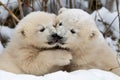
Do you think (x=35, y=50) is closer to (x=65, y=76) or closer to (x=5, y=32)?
(x=65, y=76)

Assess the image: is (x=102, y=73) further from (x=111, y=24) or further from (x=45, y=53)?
(x=111, y=24)

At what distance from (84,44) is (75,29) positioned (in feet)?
0.75

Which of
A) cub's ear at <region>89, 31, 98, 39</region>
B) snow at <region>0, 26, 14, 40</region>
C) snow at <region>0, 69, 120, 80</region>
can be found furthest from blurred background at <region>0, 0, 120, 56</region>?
snow at <region>0, 69, 120, 80</region>

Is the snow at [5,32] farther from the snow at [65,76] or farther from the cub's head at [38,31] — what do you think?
the snow at [65,76]

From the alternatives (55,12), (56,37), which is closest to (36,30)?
(56,37)

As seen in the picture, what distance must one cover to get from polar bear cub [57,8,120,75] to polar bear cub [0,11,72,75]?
127 mm

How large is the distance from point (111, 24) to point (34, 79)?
118 inches

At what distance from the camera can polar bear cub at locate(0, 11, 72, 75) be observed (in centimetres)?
492

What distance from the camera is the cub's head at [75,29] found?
16.0 ft

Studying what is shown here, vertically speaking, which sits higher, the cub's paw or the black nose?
the black nose

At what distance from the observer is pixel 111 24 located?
705 centimetres

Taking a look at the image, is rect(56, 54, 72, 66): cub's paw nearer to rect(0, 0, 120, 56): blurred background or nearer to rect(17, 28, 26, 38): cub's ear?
rect(17, 28, 26, 38): cub's ear

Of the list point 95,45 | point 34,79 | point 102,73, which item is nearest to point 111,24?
point 95,45

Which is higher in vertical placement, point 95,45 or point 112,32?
point 95,45
